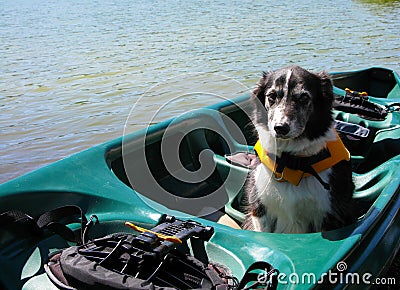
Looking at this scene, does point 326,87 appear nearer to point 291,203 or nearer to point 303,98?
point 303,98

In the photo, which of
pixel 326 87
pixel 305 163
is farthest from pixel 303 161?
pixel 326 87

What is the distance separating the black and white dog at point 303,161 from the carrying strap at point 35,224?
1.27 meters

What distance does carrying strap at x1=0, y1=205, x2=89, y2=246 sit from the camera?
107 inches

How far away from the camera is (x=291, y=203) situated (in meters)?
3.21

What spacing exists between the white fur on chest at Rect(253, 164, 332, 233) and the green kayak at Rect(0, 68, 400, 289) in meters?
0.31

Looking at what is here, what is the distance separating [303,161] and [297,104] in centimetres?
38

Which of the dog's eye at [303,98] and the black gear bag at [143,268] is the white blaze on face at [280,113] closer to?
Answer: the dog's eye at [303,98]

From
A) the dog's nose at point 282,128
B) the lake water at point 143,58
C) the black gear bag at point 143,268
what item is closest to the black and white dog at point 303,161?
the dog's nose at point 282,128

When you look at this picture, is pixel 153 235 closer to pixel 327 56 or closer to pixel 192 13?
pixel 327 56

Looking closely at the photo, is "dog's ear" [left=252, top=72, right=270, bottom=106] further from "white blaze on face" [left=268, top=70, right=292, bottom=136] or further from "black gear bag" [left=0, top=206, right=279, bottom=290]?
"black gear bag" [left=0, top=206, right=279, bottom=290]

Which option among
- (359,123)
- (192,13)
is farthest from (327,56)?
(192,13)

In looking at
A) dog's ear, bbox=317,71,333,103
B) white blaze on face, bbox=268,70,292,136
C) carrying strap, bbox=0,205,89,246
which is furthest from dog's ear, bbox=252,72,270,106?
carrying strap, bbox=0,205,89,246

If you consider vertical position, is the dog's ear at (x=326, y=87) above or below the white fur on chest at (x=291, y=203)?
above

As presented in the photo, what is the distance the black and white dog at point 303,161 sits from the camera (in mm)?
3121
